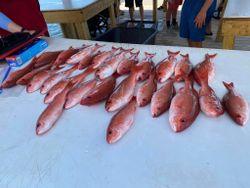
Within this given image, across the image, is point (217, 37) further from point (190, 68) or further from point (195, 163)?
point (195, 163)

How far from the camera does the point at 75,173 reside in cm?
69

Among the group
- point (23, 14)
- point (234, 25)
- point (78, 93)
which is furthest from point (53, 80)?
point (234, 25)

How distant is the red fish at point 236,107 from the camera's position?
748mm

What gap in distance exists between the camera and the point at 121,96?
2.89 feet

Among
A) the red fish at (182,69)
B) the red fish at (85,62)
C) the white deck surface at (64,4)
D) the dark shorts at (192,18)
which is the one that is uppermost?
the red fish at (182,69)

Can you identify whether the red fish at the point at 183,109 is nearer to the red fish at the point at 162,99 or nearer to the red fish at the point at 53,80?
the red fish at the point at 162,99

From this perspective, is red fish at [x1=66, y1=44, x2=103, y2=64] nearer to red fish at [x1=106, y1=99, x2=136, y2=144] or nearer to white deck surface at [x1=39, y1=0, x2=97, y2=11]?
red fish at [x1=106, y1=99, x2=136, y2=144]

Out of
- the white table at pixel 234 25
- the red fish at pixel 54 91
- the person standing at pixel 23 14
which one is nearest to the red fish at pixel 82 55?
the red fish at pixel 54 91

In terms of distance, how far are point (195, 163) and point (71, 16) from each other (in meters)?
1.91

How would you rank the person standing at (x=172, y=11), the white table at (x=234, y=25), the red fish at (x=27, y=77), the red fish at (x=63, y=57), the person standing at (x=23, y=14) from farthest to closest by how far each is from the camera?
the person standing at (x=172, y=11) → the person standing at (x=23, y=14) → the white table at (x=234, y=25) → the red fish at (x=63, y=57) → the red fish at (x=27, y=77)

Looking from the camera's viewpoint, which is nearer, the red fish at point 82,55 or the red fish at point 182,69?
the red fish at point 182,69

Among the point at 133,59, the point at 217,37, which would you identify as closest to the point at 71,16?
the point at 133,59

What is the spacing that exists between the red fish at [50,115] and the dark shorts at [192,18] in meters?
1.36

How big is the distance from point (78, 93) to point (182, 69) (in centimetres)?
43
